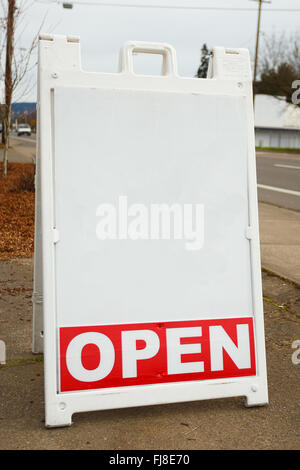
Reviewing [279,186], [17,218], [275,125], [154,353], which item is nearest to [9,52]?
[17,218]

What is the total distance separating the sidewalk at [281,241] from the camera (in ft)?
20.6

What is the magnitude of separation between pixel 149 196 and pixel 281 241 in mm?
5098

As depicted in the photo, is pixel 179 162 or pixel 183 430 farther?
pixel 179 162

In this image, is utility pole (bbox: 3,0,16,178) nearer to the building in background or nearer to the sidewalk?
the sidewalk

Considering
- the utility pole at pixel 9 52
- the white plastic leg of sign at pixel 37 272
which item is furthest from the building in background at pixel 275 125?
the white plastic leg of sign at pixel 37 272

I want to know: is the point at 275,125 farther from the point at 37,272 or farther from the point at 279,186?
the point at 37,272

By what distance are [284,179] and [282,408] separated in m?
15.3

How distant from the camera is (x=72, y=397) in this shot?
2.88 meters

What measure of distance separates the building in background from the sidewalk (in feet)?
207

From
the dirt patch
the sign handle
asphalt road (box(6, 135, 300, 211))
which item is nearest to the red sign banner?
the sign handle

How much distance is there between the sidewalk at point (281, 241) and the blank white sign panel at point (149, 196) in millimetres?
2751

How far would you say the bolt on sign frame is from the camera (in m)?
2.94

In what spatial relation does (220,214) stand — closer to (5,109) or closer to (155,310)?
(155,310)

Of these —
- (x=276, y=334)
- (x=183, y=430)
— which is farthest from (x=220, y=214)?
(x=276, y=334)
